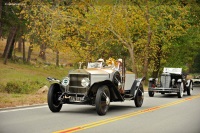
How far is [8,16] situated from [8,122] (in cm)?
3084

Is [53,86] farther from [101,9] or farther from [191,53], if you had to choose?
[191,53]

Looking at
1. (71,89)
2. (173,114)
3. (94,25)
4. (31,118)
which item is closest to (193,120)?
(173,114)

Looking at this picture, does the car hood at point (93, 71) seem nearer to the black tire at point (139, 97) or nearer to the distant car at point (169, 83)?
the black tire at point (139, 97)

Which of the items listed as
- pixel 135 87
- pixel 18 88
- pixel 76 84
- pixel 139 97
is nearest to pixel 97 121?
pixel 76 84

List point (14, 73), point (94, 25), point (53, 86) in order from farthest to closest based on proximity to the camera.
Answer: point (14, 73), point (94, 25), point (53, 86)

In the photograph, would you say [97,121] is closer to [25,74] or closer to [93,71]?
[93,71]

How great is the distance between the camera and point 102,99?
43.7ft

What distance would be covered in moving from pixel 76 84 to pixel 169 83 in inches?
464

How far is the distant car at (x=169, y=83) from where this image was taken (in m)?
23.7

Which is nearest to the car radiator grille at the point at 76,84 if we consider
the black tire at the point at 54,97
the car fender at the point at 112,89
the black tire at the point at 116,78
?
the car fender at the point at 112,89

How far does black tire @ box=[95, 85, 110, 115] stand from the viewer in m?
12.9

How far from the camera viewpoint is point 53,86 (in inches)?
544

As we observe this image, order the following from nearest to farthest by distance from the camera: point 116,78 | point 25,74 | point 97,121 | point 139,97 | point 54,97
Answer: point 97,121
point 54,97
point 116,78
point 139,97
point 25,74

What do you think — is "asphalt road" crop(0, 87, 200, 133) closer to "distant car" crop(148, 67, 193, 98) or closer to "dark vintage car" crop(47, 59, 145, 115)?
"dark vintage car" crop(47, 59, 145, 115)
